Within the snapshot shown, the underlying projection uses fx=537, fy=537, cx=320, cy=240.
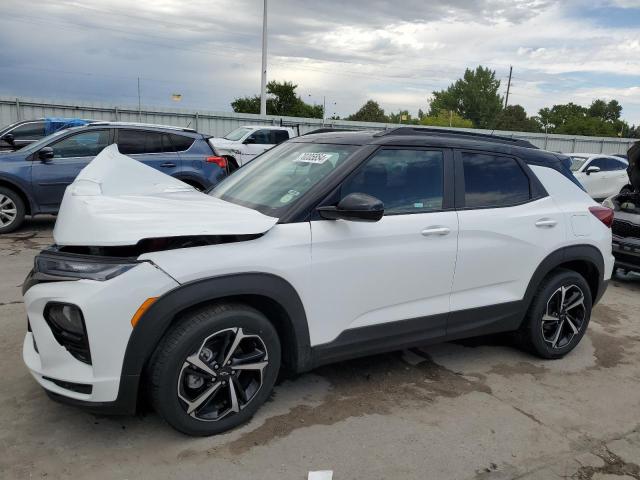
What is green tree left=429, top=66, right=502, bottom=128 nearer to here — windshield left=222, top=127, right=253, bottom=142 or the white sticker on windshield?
windshield left=222, top=127, right=253, bottom=142

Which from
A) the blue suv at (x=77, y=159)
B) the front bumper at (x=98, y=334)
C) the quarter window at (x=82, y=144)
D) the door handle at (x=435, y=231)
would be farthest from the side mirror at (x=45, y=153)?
the door handle at (x=435, y=231)

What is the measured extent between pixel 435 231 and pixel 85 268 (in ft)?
6.82

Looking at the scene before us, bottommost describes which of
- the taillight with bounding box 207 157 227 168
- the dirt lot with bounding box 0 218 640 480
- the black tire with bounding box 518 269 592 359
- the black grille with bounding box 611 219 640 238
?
the dirt lot with bounding box 0 218 640 480

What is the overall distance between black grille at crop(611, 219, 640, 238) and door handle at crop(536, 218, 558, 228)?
3.49 m

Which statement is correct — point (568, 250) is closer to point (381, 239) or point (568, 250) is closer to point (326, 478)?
point (381, 239)

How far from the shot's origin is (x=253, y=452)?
2830 millimetres

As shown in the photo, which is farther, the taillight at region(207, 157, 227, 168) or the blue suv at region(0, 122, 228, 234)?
the taillight at region(207, 157, 227, 168)

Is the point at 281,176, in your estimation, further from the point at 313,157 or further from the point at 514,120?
the point at 514,120

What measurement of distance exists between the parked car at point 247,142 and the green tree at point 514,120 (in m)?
68.8

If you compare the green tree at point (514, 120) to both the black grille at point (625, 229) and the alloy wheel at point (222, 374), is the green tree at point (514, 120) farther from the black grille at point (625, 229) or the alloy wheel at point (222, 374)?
the alloy wheel at point (222, 374)

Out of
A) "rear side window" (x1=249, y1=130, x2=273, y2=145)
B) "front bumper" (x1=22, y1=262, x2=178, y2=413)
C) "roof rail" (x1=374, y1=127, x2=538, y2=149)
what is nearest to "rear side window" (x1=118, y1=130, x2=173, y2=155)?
"roof rail" (x1=374, y1=127, x2=538, y2=149)

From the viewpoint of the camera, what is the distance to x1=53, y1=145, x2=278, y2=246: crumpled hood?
267 centimetres

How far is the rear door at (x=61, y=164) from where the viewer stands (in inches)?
327

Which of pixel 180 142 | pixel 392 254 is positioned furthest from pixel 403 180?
pixel 180 142
